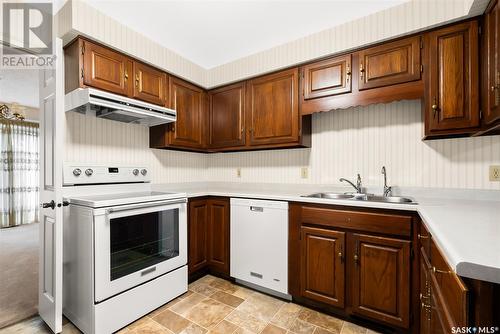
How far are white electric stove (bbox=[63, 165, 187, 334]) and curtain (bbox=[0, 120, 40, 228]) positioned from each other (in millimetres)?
4068

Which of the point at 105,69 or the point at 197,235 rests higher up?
the point at 105,69

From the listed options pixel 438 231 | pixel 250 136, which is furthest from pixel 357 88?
pixel 438 231

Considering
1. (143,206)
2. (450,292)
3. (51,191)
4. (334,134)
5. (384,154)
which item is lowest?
(450,292)

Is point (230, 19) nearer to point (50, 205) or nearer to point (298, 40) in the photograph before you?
point (298, 40)

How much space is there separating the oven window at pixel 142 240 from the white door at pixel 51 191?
0.33 meters

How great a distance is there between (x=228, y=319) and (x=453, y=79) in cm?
241

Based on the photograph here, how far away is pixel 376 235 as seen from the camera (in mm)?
1649

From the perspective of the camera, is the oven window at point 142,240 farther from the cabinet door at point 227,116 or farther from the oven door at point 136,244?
the cabinet door at point 227,116

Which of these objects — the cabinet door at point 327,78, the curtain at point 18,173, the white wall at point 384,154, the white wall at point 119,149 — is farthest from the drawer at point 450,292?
the curtain at point 18,173

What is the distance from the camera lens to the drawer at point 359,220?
5.14 ft

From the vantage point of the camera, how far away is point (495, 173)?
1694 mm

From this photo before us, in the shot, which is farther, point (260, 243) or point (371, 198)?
point (260, 243)

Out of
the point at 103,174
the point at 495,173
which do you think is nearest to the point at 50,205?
the point at 103,174

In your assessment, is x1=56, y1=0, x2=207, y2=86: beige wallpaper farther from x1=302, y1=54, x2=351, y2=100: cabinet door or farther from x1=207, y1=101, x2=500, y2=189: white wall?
x1=207, y1=101, x2=500, y2=189: white wall
